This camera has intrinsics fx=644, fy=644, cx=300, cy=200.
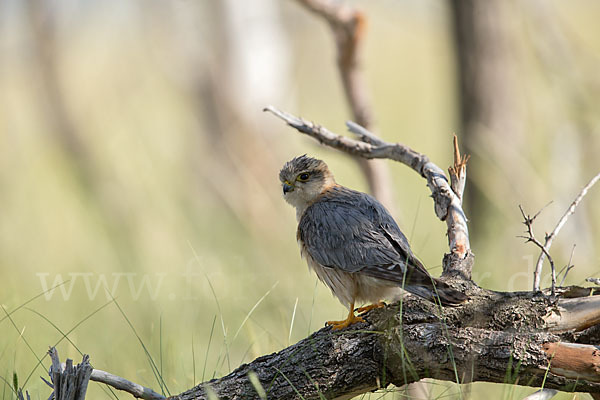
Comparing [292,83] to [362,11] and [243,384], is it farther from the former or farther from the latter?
[243,384]

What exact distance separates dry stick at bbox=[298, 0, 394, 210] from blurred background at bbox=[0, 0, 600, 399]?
0.29 m

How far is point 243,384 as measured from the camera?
7.72 feet

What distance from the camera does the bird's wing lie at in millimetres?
2938

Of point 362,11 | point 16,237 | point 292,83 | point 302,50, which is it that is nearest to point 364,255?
point 362,11

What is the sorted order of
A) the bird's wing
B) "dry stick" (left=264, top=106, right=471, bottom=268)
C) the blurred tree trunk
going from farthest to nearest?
the blurred tree trunk < the bird's wing < "dry stick" (left=264, top=106, right=471, bottom=268)

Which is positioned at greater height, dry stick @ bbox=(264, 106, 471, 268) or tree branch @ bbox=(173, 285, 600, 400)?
dry stick @ bbox=(264, 106, 471, 268)

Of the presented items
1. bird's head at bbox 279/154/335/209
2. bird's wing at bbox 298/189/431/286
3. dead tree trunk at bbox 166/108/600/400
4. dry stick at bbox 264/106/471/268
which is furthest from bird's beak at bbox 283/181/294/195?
dead tree trunk at bbox 166/108/600/400

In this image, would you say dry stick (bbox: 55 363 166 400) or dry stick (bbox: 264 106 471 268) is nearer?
dry stick (bbox: 55 363 166 400)

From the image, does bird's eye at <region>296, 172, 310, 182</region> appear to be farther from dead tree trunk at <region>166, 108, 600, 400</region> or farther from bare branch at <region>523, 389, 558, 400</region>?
bare branch at <region>523, 389, 558, 400</region>

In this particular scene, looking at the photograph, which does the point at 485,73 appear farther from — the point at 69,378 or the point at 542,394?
the point at 69,378

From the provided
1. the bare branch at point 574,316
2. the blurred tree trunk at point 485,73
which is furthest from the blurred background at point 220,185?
the bare branch at point 574,316

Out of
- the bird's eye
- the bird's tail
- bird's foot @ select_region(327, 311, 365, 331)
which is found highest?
the bird's eye

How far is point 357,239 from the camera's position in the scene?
10.2 ft

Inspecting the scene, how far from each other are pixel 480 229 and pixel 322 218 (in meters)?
3.86
